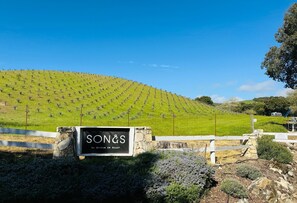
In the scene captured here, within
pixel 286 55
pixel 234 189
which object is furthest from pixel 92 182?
pixel 286 55

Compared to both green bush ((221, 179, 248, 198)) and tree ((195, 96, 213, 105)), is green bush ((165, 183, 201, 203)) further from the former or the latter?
tree ((195, 96, 213, 105))

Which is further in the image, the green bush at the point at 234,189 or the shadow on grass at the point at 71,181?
the green bush at the point at 234,189

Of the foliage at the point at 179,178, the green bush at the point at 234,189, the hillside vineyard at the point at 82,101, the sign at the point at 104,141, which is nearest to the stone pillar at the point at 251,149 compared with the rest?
the green bush at the point at 234,189

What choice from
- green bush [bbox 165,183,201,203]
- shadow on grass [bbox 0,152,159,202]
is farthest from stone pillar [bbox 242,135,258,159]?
shadow on grass [bbox 0,152,159,202]

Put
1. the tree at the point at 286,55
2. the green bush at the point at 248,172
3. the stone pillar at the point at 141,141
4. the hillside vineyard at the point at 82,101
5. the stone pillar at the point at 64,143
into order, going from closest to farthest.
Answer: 1. the stone pillar at the point at 64,143
2. the stone pillar at the point at 141,141
3. the green bush at the point at 248,172
4. the tree at the point at 286,55
5. the hillside vineyard at the point at 82,101

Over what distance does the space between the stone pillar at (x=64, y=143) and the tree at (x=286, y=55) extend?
1059 inches

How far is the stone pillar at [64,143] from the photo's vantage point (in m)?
11.0

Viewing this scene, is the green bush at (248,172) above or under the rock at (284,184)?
above

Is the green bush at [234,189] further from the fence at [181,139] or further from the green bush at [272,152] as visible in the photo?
the green bush at [272,152]

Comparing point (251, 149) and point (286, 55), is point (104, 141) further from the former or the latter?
point (286, 55)

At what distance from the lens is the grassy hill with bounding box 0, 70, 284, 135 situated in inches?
1292

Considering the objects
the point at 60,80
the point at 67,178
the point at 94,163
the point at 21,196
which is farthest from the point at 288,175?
the point at 60,80

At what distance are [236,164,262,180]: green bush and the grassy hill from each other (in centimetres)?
1531

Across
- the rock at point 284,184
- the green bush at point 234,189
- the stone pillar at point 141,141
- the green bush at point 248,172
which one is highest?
the stone pillar at point 141,141
